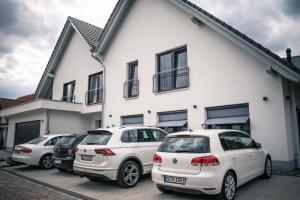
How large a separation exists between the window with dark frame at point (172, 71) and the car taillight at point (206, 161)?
630 centimetres

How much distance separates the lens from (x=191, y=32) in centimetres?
1141

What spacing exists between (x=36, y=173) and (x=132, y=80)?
263 inches

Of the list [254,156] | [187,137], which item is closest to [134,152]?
[187,137]

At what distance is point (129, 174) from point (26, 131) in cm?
1389

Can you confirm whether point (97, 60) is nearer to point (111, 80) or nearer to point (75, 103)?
point (111, 80)

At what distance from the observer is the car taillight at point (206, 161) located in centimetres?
525

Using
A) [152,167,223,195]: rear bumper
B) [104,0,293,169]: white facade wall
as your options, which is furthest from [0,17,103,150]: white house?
[152,167,223,195]: rear bumper

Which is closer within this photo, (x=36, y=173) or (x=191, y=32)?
(x=36, y=173)

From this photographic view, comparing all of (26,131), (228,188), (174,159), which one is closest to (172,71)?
(174,159)

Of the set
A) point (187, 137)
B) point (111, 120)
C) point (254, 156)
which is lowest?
point (254, 156)

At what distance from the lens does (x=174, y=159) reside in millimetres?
5707

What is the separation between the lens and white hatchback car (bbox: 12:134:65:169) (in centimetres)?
1061

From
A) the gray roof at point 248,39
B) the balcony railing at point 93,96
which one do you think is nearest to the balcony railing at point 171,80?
the gray roof at point 248,39

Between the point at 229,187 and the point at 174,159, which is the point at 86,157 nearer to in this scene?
the point at 174,159
